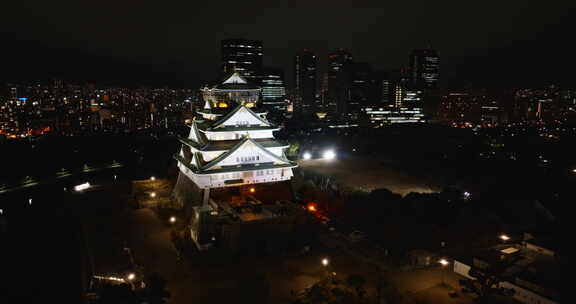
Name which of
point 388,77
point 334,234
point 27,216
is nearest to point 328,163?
point 334,234

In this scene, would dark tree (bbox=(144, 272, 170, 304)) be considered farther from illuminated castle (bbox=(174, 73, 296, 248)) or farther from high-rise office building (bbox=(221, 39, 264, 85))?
high-rise office building (bbox=(221, 39, 264, 85))

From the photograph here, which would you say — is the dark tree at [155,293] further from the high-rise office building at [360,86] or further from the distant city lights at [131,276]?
the high-rise office building at [360,86]

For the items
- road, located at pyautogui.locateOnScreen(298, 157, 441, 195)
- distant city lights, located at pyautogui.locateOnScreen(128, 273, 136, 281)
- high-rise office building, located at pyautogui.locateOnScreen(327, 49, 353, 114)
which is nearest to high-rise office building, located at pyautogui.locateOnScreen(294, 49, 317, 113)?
high-rise office building, located at pyautogui.locateOnScreen(327, 49, 353, 114)

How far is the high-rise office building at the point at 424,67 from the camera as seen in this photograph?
11200 centimetres

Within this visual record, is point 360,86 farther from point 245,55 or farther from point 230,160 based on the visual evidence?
point 230,160

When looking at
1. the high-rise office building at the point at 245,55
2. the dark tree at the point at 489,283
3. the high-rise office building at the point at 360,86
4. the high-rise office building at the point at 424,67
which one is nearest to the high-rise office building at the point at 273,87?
the high-rise office building at the point at 245,55

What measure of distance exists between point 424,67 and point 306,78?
3794 centimetres

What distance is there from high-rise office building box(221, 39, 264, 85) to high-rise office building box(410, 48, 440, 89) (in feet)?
158

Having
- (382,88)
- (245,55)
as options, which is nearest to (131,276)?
(245,55)

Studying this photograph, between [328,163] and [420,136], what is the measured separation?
1139 inches

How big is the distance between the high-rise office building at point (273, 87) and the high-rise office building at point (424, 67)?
40292 mm

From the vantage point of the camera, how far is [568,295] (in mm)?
11148

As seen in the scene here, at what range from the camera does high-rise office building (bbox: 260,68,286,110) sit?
9588cm

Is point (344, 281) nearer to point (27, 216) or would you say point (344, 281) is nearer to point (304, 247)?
point (304, 247)
